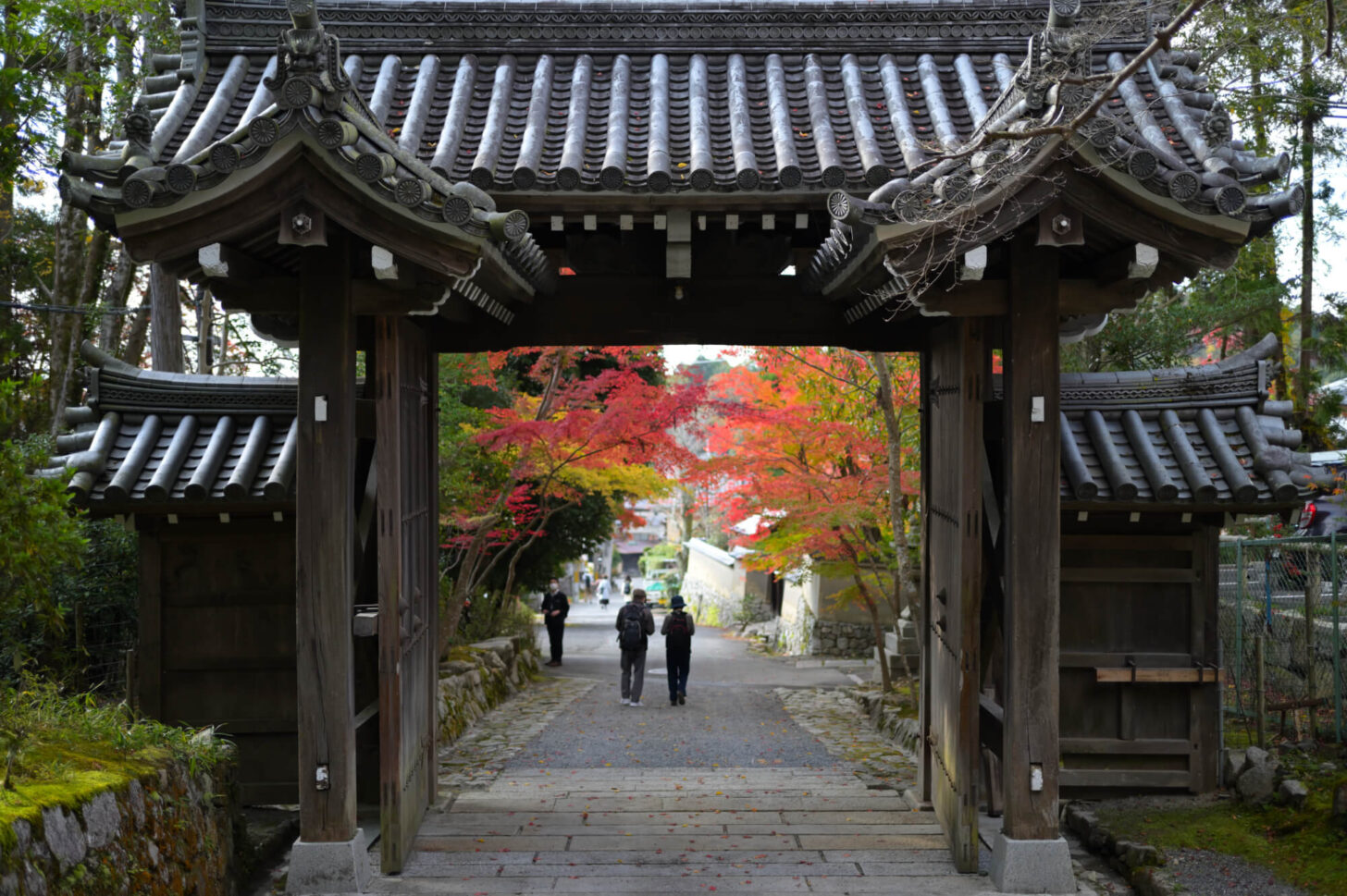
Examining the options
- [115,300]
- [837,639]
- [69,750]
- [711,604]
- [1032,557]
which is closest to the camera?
[69,750]

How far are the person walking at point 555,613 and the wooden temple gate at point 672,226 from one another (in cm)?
1309

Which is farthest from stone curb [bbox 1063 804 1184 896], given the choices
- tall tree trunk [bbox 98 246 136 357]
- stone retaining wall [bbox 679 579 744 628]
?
stone retaining wall [bbox 679 579 744 628]

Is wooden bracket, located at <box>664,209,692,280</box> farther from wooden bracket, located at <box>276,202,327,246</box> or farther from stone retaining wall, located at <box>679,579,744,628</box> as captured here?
stone retaining wall, located at <box>679,579,744,628</box>

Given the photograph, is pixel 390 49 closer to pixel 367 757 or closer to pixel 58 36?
pixel 367 757

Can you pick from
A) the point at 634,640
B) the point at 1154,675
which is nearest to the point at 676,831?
the point at 1154,675

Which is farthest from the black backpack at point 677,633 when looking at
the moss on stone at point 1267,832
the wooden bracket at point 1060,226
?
the wooden bracket at point 1060,226

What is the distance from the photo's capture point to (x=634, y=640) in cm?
1545

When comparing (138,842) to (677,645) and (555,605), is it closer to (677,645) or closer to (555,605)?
(677,645)

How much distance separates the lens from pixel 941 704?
747 cm

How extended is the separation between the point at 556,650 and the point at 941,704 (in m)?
15.5

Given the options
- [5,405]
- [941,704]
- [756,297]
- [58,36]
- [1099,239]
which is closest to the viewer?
[5,405]

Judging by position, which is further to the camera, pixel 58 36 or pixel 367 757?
pixel 58 36

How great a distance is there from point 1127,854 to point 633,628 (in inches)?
357

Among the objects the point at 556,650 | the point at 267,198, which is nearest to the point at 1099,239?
the point at 267,198
